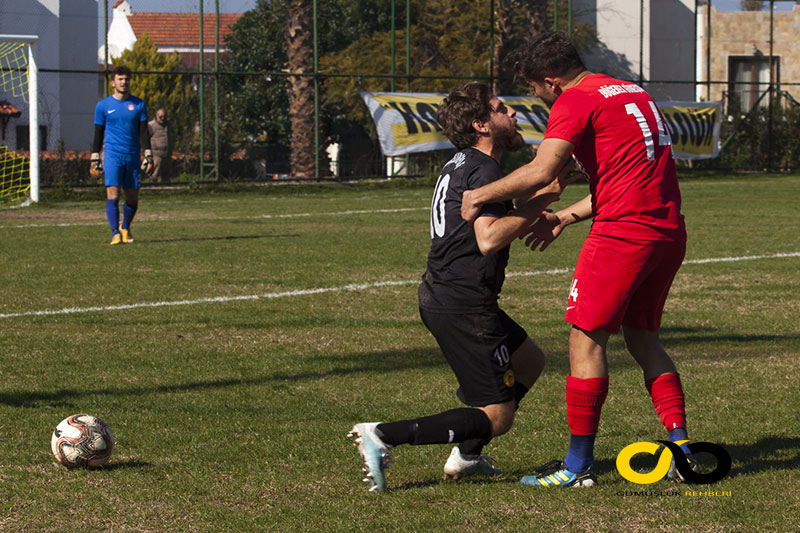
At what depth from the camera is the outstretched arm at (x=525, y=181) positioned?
4023mm

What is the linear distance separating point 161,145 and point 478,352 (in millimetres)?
19805

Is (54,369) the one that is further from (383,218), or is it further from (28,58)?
(28,58)

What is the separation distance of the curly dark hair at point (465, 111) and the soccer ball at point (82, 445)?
1904 millimetres

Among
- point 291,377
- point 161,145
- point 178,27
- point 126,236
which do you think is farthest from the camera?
point 178,27

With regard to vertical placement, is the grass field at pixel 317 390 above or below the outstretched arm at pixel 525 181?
below

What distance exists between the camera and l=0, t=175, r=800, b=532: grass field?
13.1ft

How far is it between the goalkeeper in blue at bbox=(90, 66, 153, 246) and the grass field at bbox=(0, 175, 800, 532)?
0.77m

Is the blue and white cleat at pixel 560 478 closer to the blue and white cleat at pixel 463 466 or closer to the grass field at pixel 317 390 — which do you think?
the grass field at pixel 317 390

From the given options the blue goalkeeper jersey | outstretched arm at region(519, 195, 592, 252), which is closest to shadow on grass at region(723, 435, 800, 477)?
outstretched arm at region(519, 195, 592, 252)

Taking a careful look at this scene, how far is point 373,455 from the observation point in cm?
413

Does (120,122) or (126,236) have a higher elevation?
(120,122)

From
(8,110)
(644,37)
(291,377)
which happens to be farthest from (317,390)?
(644,37)

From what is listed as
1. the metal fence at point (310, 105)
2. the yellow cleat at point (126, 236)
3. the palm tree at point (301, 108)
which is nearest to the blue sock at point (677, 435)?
the yellow cleat at point (126, 236)

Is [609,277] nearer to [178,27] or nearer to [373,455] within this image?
[373,455]
